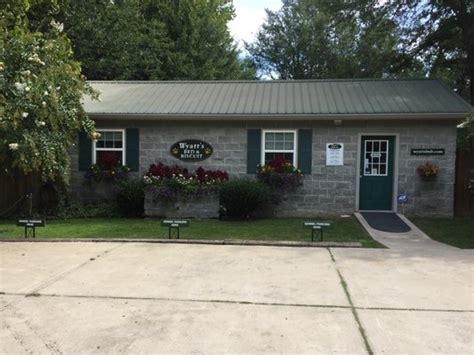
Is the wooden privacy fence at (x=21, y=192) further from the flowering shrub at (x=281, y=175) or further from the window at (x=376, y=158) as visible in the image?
the window at (x=376, y=158)

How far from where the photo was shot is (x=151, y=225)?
1080 cm

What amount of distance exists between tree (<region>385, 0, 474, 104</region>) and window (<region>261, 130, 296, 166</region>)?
8.59 metres

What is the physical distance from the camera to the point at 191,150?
42.1 feet

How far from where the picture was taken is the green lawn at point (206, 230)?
30.3ft

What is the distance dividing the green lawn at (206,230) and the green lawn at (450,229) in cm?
150

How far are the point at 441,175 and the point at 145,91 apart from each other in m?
9.16

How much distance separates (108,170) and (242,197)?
4.08 meters

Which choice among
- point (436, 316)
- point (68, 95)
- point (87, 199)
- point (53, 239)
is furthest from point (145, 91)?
point (436, 316)

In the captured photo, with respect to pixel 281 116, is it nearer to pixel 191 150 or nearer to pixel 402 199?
pixel 191 150

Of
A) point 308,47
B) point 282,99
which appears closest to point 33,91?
point 282,99

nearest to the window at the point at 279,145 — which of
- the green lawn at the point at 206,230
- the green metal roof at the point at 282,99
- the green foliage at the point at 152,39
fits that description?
the green metal roof at the point at 282,99

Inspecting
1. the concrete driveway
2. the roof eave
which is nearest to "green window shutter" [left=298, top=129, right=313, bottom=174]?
the roof eave

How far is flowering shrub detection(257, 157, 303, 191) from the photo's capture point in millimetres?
12211

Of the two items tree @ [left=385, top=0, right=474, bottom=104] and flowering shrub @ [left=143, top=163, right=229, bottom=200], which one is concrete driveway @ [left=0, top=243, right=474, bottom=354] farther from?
tree @ [left=385, top=0, right=474, bottom=104]
